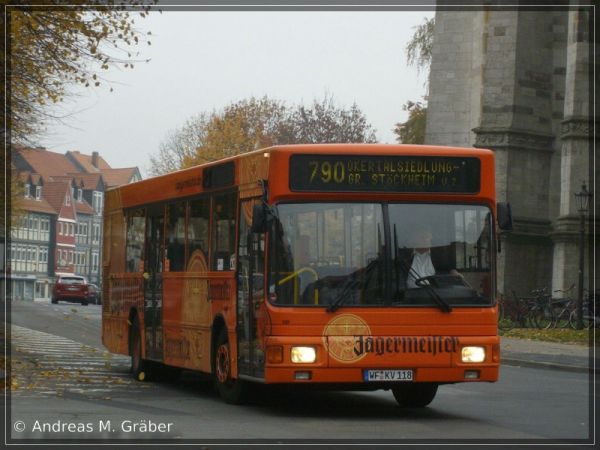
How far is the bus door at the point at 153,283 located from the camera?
64.6 feet

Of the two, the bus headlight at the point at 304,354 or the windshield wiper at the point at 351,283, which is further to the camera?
the windshield wiper at the point at 351,283

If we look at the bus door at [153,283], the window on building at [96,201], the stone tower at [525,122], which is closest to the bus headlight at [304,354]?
the bus door at [153,283]

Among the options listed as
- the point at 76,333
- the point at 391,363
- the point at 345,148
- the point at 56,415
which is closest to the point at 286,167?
the point at 345,148

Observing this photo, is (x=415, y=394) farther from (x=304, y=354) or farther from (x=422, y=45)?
(x=422, y=45)

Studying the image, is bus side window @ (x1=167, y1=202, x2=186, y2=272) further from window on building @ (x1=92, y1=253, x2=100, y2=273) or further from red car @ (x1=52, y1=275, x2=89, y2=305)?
window on building @ (x1=92, y1=253, x2=100, y2=273)

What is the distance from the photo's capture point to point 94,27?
2350 centimetres

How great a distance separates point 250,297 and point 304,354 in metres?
1.15

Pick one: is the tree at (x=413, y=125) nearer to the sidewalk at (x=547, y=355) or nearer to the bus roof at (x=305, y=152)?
the sidewalk at (x=547, y=355)

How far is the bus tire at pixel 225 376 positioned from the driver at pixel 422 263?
237cm

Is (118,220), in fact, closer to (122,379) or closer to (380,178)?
(122,379)

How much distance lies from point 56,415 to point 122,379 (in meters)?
6.74

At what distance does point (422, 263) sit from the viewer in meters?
14.9

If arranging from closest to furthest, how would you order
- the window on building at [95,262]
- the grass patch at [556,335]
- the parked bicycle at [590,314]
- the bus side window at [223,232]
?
the bus side window at [223,232] → the grass patch at [556,335] → the parked bicycle at [590,314] → the window on building at [95,262]

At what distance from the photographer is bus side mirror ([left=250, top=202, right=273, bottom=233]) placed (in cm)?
1457
